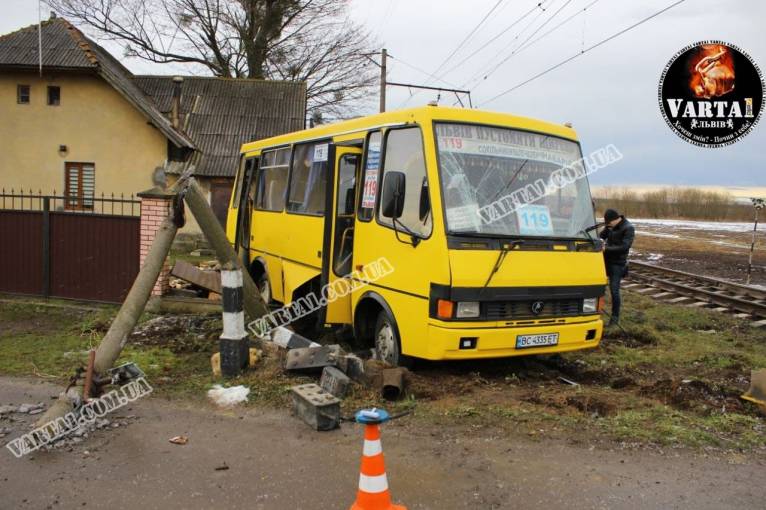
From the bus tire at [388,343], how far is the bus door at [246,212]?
16.0 feet

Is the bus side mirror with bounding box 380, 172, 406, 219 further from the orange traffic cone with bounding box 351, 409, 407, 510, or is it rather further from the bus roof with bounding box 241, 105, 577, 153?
the orange traffic cone with bounding box 351, 409, 407, 510

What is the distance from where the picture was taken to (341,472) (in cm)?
452

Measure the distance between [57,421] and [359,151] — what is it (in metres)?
4.30

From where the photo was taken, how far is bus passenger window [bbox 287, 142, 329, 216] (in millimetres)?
8494

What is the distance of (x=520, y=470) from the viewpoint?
455 cm

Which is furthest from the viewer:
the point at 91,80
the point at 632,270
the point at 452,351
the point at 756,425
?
the point at 91,80

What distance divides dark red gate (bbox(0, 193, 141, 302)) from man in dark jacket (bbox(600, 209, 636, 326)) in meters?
7.47

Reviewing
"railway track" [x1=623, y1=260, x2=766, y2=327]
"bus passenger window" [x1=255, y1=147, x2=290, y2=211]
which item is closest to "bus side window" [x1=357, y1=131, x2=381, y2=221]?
"bus passenger window" [x1=255, y1=147, x2=290, y2=211]

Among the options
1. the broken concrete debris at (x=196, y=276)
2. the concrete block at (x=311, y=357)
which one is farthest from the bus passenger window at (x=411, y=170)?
the broken concrete debris at (x=196, y=276)

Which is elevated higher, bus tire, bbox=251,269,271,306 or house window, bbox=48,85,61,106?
house window, bbox=48,85,61,106

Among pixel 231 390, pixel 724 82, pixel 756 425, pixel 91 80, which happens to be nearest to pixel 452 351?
pixel 231 390

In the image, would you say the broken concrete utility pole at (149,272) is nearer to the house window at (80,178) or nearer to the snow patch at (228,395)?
the snow patch at (228,395)

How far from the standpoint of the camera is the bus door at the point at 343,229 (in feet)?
25.4

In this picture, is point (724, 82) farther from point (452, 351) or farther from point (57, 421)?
point (57, 421)
